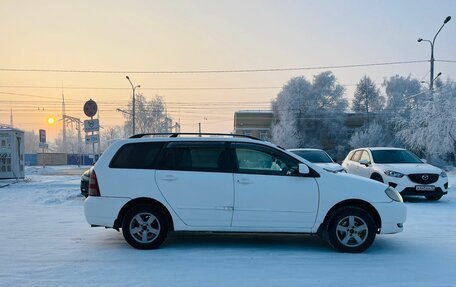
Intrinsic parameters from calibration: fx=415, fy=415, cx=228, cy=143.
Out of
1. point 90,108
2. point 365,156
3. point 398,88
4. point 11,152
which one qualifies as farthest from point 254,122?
point 365,156

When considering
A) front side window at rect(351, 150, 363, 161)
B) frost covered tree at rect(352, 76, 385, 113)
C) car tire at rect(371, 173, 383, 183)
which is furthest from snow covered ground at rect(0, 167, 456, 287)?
frost covered tree at rect(352, 76, 385, 113)

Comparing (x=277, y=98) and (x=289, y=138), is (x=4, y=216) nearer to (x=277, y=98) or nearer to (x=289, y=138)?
(x=289, y=138)

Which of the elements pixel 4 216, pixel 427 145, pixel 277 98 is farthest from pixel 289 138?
pixel 4 216

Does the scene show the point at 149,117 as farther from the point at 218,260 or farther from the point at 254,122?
the point at 218,260

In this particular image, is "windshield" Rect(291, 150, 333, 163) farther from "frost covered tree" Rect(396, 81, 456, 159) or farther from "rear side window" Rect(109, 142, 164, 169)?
"frost covered tree" Rect(396, 81, 456, 159)

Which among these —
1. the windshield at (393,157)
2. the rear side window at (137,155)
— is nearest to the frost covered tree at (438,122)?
the windshield at (393,157)

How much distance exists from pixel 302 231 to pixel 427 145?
96.0ft

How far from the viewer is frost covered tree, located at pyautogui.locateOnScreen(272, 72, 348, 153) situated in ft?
205

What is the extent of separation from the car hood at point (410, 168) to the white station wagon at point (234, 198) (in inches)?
240

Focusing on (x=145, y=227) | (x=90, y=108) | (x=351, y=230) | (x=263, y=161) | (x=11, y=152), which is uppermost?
(x=90, y=108)

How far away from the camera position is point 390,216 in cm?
618

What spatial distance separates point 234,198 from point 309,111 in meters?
59.7

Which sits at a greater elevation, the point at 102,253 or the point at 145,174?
the point at 145,174

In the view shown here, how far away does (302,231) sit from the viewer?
6.16m
